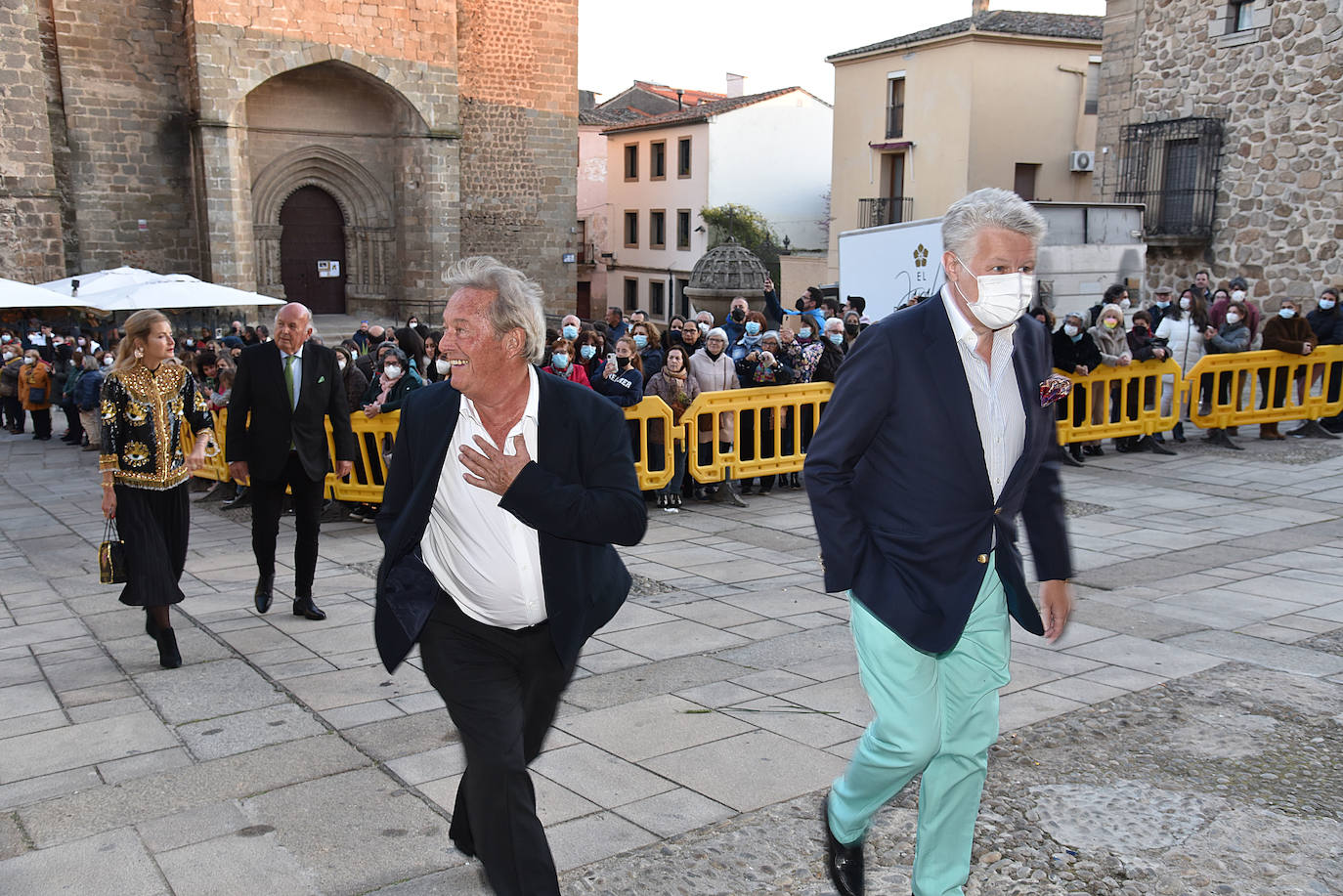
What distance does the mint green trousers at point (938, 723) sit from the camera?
274 centimetres

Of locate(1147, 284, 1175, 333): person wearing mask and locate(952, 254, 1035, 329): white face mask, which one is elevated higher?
locate(952, 254, 1035, 329): white face mask

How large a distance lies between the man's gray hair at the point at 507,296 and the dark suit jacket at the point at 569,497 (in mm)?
113

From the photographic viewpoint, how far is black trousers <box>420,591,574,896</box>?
2672 mm

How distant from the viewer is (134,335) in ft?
17.0

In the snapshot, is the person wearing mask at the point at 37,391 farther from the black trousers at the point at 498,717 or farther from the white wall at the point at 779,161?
the white wall at the point at 779,161

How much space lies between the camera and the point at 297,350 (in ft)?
20.1

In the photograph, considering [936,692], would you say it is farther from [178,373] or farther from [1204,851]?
[178,373]

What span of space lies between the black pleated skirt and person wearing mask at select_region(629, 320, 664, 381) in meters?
5.26

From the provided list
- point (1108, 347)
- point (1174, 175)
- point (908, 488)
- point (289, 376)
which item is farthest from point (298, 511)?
point (1174, 175)

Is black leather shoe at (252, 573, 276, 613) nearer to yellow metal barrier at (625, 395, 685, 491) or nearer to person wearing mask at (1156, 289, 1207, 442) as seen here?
yellow metal barrier at (625, 395, 685, 491)

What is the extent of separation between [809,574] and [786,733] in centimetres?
282

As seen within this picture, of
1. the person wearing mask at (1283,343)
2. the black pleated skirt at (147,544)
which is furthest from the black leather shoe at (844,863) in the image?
the person wearing mask at (1283,343)

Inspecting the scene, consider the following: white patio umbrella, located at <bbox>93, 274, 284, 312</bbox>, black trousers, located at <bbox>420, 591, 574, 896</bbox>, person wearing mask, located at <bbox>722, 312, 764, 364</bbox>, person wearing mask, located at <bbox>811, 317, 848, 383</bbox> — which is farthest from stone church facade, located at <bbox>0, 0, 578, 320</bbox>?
black trousers, located at <bbox>420, 591, 574, 896</bbox>

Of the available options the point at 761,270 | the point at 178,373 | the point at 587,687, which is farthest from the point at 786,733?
the point at 761,270
